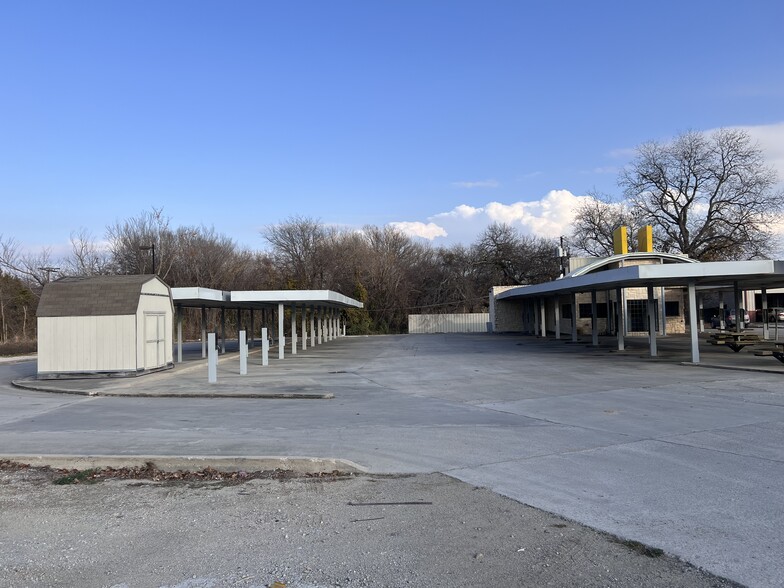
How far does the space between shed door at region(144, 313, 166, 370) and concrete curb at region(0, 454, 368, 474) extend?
544 inches

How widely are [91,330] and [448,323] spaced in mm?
42139

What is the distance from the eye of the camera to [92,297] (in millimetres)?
20922

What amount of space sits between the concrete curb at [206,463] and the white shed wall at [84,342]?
13.2 m

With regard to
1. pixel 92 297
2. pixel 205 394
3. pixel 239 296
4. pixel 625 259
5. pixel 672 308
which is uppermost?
pixel 625 259

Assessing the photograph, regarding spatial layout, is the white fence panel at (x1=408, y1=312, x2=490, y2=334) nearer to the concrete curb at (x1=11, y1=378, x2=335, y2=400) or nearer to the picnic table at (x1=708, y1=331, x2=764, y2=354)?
the picnic table at (x1=708, y1=331, x2=764, y2=354)

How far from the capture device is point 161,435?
10258mm

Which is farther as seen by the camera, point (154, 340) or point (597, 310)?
point (597, 310)

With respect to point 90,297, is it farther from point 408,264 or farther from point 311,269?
point 408,264

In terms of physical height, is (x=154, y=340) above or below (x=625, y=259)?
below

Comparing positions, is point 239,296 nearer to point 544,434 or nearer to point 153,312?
point 153,312

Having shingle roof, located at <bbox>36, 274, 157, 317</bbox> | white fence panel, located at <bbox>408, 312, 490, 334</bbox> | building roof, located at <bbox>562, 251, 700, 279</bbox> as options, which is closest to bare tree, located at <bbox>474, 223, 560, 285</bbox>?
white fence panel, located at <bbox>408, 312, 490, 334</bbox>

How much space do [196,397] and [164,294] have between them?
27.6 feet

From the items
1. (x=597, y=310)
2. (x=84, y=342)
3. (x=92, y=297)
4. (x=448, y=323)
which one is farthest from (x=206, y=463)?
(x=448, y=323)

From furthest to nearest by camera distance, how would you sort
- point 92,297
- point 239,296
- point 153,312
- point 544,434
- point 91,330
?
point 239,296 → point 153,312 → point 92,297 → point 91,330 → point 544,434
